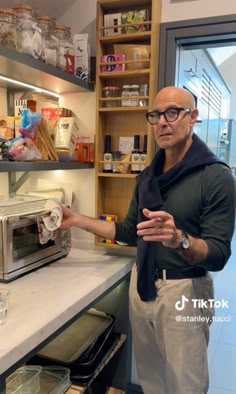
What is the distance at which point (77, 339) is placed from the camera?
1.64 meters

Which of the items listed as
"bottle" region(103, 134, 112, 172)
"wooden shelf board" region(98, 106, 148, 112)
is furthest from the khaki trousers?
"wooden shelf board" region(98, 106, 148, 112)

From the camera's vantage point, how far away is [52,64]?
4.76 ft

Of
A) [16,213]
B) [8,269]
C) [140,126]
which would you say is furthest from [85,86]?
[8,269]

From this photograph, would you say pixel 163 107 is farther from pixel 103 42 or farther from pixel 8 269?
pixel 8 269

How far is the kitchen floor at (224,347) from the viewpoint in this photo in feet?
6.52

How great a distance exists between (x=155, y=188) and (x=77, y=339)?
87 cm

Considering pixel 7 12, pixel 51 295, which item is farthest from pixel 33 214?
pixel 7 12

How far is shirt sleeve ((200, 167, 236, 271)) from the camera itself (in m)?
1.14

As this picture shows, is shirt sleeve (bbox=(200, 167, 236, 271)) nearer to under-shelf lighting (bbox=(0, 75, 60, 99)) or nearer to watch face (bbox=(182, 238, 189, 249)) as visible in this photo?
watch face (bbox=(182, 238, 189, 249))

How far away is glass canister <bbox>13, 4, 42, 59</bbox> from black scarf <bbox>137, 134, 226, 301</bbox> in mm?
671

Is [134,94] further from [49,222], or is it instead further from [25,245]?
[25,245]

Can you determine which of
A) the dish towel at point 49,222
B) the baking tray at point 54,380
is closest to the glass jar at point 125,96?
the dish towel at point 49,222

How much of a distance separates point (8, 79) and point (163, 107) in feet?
2.37

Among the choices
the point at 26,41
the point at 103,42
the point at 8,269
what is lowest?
the point at 8,269
